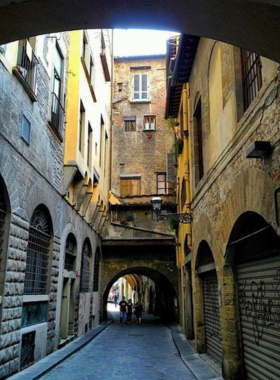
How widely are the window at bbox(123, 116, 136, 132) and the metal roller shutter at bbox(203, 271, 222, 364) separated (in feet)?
63.2

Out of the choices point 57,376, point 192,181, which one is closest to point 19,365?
point 57,376

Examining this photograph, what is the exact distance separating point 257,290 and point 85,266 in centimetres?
1125

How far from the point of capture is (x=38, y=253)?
31.8 feet

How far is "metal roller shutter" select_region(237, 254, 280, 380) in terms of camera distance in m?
5.41

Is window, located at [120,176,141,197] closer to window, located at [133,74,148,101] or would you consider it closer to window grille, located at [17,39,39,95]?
window, located at [133,74,148,101]

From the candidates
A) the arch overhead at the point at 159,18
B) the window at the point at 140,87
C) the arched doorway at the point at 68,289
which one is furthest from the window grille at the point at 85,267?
the window at the point at 140,87

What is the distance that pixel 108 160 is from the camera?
2305cm

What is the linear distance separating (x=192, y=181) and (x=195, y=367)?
493 cm

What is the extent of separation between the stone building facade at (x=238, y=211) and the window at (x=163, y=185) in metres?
15.6

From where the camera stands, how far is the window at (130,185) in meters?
26.4

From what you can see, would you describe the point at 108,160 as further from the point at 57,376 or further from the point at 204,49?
the point at 57,376

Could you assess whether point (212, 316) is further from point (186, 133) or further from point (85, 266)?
point (85, 266)

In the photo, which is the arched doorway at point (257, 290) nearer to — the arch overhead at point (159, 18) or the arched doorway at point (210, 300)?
the arched doorway at point (210, 300)

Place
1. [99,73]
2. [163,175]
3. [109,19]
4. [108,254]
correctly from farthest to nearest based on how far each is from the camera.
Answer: [163,175], [108,254], [99,73], [109,19]
